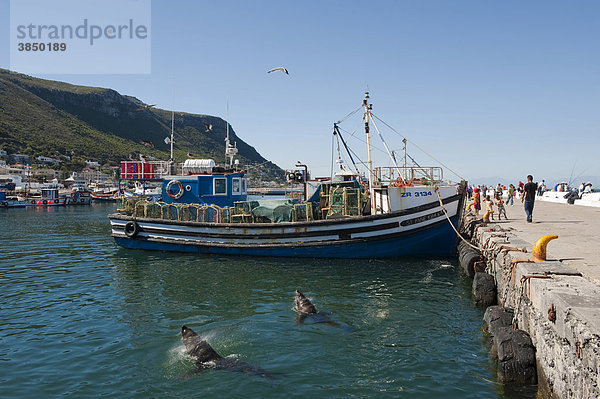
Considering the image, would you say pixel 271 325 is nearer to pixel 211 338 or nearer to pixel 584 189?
pixel 211 338

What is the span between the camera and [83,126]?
13512 centimetres

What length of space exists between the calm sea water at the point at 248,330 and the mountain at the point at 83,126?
81542 millimetres

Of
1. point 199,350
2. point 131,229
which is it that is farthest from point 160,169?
point 199,350

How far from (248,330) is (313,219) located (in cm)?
893

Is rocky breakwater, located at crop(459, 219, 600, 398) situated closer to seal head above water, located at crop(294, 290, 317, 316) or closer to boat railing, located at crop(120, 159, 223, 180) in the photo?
seal head above water, located at crop(294, 290, 317, 316)

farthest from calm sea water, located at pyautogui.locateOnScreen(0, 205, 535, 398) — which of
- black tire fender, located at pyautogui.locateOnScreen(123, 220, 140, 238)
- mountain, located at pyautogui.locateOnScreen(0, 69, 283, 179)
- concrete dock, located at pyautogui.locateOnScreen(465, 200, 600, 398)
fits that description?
mountain, located at pyautogui.locateOnScreen(0, 69, 283, 179)

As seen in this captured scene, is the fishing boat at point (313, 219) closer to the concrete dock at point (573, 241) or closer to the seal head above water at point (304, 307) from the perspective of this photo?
the concrete dock at point (573, 241)

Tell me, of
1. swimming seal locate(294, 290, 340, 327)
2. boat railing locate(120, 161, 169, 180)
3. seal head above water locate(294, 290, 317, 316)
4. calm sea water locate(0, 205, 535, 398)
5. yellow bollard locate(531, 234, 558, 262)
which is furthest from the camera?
boat railing locate(120, 161, 169, 180)

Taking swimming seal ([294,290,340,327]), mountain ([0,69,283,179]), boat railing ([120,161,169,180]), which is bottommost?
swimming seal ([294,290,340,327])

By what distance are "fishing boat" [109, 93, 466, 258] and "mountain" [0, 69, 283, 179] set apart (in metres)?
74.7

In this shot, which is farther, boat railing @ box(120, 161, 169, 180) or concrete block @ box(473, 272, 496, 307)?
boat railing @ box(120, 161, 169, 180)

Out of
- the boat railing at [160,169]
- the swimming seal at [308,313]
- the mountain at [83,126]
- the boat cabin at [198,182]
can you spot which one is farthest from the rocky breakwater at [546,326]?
the mountain at [83,126]

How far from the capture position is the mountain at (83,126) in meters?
114

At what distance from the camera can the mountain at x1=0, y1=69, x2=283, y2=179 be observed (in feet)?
376
